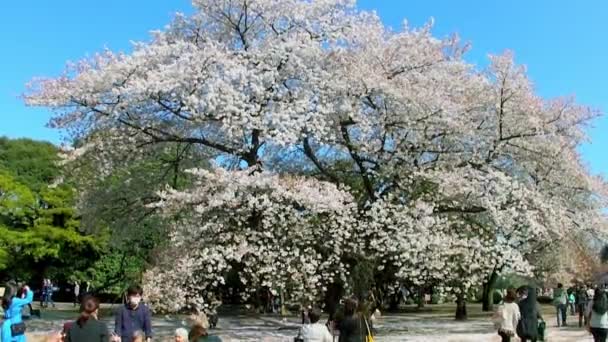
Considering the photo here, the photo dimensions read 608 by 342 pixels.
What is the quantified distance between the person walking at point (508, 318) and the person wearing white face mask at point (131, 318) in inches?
208

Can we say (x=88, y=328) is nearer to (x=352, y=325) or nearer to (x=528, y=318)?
(x=352, y=325)

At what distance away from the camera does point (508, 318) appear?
9922 millimetres

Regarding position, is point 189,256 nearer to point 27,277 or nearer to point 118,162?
point 118,162

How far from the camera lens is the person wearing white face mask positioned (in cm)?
765

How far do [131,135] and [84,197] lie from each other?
3047 mm

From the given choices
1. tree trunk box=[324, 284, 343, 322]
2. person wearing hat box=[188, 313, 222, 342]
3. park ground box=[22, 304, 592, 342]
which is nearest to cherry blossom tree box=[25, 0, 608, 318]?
tree trunk box=[324, 284, 343, 322]

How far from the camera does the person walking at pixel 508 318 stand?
32.4 feet

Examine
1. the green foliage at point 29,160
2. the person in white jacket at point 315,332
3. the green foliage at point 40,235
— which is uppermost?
the green foliage at point 29,160

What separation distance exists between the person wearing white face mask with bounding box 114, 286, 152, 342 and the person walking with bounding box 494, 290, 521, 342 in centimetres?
529

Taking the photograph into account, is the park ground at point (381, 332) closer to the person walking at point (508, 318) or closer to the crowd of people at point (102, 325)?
the crowd of people at point (102, 325)

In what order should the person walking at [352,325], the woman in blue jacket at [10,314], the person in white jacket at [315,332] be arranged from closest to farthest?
1. the person in white jacket at [315,332]
2. the person walking at [352,325]
3. the woman in blue jacket at [10,314]

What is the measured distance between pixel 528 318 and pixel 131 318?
19.8 ft

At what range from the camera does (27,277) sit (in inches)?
1528

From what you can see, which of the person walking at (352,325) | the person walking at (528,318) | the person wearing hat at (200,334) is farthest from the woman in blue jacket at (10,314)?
the person walking at (528,318)
